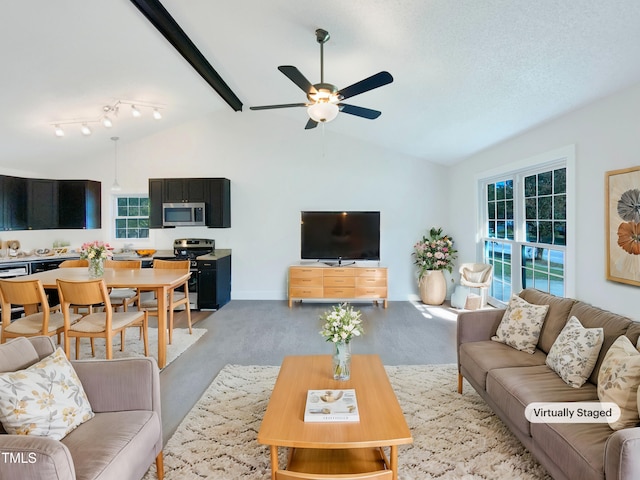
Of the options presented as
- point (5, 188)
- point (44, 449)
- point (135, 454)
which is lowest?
point (135, 454)

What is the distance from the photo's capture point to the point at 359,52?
3195 mm

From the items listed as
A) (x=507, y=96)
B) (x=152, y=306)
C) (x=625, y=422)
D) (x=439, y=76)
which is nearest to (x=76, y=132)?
(x=152, y=306)

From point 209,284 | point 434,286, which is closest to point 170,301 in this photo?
point 209,284

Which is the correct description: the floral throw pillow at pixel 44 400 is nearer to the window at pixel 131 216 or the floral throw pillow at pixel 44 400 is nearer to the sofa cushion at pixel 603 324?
the sofa cushion at pixel 603 324

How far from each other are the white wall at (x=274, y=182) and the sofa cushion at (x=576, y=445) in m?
4.51

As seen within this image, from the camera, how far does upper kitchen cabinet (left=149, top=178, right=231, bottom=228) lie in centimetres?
588

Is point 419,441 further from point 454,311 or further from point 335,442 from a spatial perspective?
point 454,311

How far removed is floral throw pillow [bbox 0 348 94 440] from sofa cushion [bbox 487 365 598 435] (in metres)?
2.24

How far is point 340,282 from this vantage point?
5715 millimetres

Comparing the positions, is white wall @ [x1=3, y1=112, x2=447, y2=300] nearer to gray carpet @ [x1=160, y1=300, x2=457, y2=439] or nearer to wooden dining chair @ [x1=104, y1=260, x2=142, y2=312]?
gray carpet @ [x1=160, y1=300, x2=457, y2=439]

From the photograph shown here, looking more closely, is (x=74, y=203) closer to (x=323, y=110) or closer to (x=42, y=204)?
(x=42, y=204)

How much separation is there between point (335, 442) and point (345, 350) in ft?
2.15

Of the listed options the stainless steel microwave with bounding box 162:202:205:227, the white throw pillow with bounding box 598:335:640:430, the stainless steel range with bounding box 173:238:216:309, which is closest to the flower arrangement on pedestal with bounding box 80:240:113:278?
the stainless steel range with bounding box 173:238:216:309

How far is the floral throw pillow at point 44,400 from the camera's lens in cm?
143
